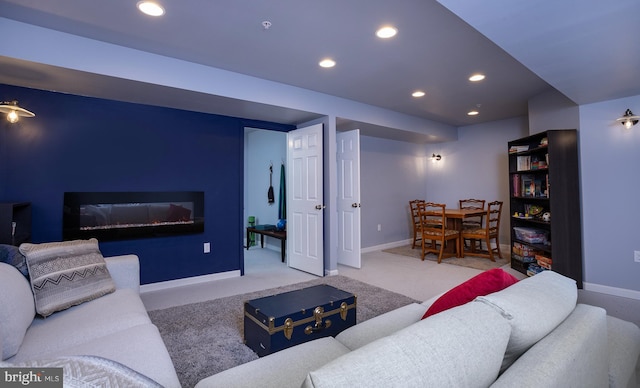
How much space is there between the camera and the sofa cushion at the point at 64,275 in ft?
5.61

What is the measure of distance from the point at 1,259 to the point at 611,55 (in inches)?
163

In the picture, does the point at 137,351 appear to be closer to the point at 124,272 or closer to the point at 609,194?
the point at 124,272

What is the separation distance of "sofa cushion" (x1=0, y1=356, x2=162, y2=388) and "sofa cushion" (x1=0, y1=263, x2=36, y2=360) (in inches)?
38.1

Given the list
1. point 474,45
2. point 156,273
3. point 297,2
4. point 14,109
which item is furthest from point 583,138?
point 14,109

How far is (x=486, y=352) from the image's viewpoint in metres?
0.77

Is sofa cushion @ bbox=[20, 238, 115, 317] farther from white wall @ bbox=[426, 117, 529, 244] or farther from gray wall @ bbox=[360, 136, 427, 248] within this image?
white wall @ bbox=[426, 117, 529, 244]

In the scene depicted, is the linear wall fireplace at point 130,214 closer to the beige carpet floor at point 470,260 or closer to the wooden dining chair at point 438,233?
the wooden dining chair at point 438,233

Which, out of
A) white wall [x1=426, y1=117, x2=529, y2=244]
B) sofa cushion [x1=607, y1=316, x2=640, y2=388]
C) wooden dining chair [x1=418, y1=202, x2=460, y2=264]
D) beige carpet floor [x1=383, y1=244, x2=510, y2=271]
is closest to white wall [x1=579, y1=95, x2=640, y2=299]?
beige carpet floor [x1=383, y1=244, x2=510, y2=271]

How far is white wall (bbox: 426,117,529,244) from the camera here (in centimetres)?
564

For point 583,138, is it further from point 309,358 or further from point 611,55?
point 309,358

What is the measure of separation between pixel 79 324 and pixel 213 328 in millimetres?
1058

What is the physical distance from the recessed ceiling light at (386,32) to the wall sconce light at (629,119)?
2.64 metres

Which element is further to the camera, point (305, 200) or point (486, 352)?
point (305, 200)

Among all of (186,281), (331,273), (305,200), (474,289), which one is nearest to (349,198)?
(305,200)
